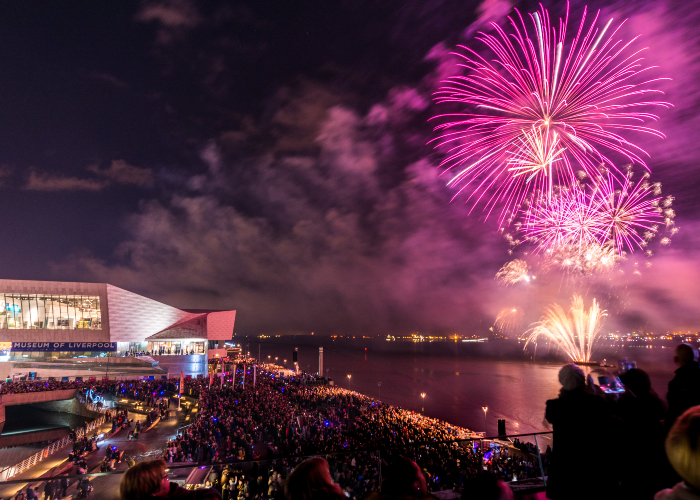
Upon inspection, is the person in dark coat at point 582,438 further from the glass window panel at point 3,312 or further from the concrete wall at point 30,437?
the glass window panel at point 3,312

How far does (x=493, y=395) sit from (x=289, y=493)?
62.6 m

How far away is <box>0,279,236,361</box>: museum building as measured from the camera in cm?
3978

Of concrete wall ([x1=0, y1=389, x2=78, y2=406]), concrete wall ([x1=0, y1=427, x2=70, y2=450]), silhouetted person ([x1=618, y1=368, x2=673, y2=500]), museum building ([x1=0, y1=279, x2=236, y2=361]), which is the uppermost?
silhouetted person ([x1=618, y1=368, x2=673, y2=500])

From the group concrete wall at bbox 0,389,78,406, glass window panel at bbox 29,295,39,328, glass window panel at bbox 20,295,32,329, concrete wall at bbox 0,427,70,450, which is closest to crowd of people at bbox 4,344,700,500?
concrete wall at bbox 0,427,70,450

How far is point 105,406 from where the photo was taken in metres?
23.7

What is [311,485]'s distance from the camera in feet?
6.92

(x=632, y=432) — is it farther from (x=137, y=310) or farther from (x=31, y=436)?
(x=137, y=310)

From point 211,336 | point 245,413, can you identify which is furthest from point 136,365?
point 245,413

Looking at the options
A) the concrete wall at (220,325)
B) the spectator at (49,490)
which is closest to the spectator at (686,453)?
the spectator at (49,490)

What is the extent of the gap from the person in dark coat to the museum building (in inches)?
1969

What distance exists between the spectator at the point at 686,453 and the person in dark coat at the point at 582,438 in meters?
1.55

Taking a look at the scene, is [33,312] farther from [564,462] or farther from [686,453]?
[686,453]

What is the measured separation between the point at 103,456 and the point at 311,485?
53.9 ft

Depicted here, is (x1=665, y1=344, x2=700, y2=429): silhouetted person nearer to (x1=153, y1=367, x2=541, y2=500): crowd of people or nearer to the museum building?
(x1=153, y1=367, x2=541, y2=500): crowd of people
